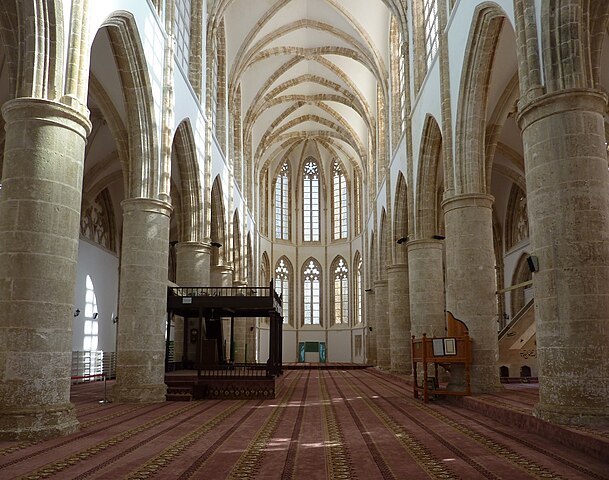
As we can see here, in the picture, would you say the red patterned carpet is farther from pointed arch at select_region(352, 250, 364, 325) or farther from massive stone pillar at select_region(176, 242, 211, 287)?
pointed arch at select_region(352, 250, 364, 325)

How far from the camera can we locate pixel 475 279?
44.1 ft

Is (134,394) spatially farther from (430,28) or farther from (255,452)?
(430,28)

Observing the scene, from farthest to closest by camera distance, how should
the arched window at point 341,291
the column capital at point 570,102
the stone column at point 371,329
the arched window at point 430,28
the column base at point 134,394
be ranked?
the arched window at point 341,291 < the stone column at point 371,329 < the arched window at point 430,28 < the column base at point 134,394 < the column capital at point 570,102

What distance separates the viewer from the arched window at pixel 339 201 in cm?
4387

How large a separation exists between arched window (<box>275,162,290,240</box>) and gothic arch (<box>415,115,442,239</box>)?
25400mm

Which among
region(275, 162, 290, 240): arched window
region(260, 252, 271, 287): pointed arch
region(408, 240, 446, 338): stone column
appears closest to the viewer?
region(408, 240, 446, 338): stone column

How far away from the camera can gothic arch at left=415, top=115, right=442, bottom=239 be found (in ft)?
62.1

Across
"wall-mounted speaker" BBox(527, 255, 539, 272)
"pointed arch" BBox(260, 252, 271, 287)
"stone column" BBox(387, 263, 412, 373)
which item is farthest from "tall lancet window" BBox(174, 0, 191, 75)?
"pointed arch" BBox(260, 252, 271, 287)

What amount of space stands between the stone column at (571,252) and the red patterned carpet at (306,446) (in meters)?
0.64

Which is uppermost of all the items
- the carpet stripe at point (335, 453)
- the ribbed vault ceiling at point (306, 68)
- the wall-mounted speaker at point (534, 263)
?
the ribbed vault ceiling at point (306, 68)

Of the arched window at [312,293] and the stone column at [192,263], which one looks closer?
the stone column at [192,263]

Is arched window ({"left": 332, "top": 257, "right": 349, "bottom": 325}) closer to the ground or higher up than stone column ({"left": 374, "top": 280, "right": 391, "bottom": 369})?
higher up

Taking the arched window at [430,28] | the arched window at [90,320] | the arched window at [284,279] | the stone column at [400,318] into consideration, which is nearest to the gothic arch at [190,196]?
the arched window at [430,28]

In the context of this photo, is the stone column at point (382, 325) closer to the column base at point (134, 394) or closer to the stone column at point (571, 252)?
the column base at point (134, 394)
